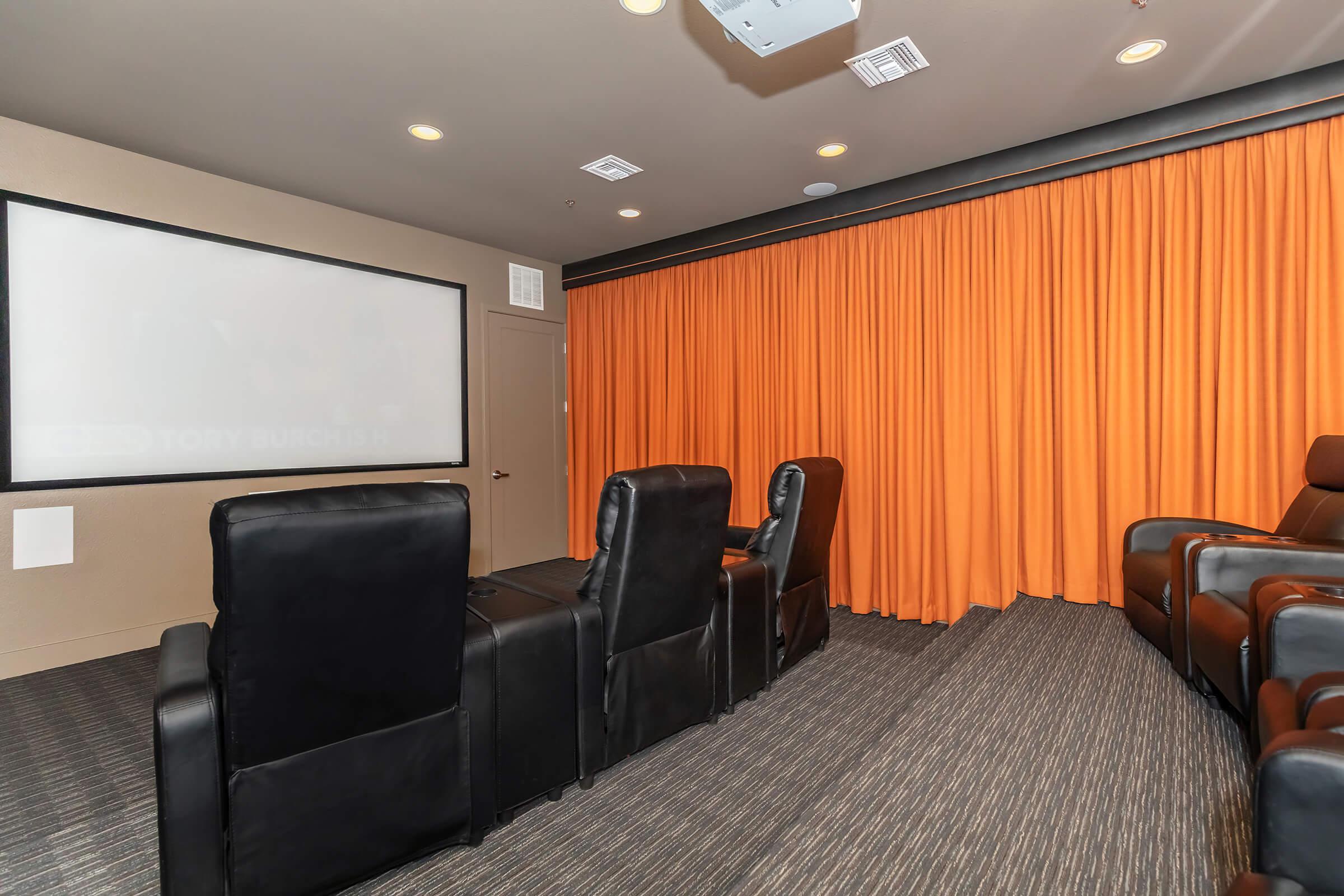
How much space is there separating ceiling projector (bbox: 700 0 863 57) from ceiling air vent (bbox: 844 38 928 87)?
877 millimetres

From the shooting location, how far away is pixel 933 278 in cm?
404

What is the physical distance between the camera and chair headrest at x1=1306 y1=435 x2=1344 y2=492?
2.47 metres

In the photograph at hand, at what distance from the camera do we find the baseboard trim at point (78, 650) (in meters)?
3.25

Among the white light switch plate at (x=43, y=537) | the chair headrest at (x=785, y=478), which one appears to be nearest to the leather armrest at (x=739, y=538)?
the chair headrest at (x=785, y=478)

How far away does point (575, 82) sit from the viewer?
114 inches

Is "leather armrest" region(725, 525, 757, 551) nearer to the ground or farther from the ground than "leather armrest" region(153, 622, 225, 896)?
farther from the ground

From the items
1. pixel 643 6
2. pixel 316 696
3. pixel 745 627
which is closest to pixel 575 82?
pixel 643 6

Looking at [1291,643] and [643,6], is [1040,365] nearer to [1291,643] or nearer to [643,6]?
[1291,643]

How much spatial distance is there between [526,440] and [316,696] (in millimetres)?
4505

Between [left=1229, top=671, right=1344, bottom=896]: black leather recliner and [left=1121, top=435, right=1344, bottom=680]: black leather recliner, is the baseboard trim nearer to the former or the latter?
[left=1229, top=671, right=1344, bottom=896]: black leather recliner

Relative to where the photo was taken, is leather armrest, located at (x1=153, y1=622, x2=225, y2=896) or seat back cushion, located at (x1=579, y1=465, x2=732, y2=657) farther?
seat back cushion, located at (x1=579, y1=465, x2=732, y2=657)

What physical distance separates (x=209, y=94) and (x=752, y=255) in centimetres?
353

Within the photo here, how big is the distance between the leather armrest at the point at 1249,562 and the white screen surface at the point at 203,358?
16.0ft

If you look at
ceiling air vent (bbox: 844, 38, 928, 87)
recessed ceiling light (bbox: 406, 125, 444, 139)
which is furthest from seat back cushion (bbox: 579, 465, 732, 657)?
recessed ceiling light (bbox: 406, 125, 444, 139)
